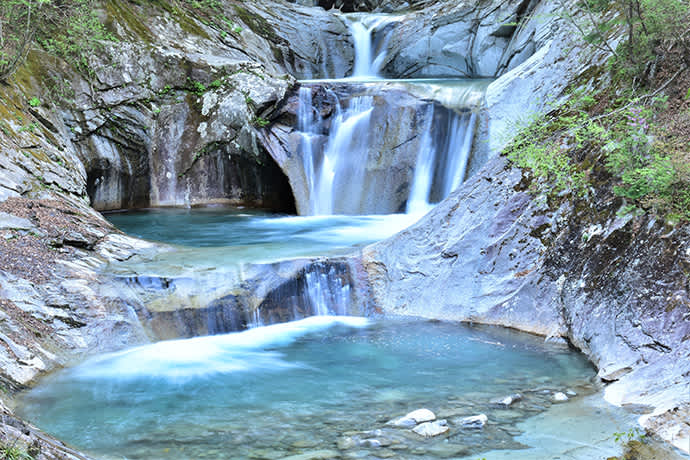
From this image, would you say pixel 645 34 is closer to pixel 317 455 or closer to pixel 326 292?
pixel 326 292

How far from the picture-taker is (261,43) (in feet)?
56.0

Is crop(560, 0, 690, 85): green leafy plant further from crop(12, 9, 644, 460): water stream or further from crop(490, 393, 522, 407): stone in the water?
crop(490, 393, 522, 407): stone in the water

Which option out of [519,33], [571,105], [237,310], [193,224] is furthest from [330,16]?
[237,310]

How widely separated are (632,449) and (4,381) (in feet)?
15.5

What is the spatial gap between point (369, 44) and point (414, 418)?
15.9 meters

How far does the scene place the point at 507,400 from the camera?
4.66m

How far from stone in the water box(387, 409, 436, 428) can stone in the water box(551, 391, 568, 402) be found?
1.04 m

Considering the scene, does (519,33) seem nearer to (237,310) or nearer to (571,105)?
(571,105)

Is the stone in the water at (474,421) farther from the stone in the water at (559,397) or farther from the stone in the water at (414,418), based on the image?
the stone in the water at (559,397)

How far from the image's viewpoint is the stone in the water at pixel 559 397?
15.5 feet

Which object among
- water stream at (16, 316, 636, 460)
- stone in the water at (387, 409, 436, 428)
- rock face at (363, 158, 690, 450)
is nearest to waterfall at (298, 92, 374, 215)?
rock face at (363, 158, 690, 450)

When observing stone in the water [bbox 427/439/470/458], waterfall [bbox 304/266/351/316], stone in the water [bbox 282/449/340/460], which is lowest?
stone in the water [bbox 427/439/470/458]

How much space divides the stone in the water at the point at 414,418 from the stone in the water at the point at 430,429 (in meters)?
0.11

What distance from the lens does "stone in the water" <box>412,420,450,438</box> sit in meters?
4.07
